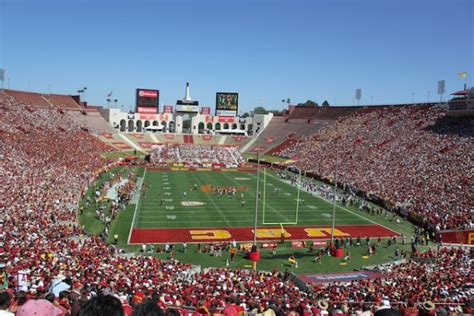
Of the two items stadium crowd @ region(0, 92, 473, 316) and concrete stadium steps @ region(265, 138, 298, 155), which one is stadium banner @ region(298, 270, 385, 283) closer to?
stadium crowd @ region(0, 92, 473, 316)

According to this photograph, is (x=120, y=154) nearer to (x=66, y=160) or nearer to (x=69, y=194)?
(x=66, y=160)

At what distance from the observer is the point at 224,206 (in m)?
32.5

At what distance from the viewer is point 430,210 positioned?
2962 centimetres

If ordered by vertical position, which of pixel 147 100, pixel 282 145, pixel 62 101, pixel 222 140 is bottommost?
pixel 282 145

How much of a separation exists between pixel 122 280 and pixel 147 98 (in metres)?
74.3

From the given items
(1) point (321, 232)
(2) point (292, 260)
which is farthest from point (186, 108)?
(2) point (292, 260)

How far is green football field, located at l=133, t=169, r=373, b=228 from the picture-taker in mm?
27938

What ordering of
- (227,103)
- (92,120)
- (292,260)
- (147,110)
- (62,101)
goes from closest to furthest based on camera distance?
(292,260)
(62,101)
(92,120)
(147,110)
(227,103)

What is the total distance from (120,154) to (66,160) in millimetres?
23299

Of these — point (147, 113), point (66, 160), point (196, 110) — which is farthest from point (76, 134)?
point (196, 110)

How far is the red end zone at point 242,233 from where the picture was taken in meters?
23.9

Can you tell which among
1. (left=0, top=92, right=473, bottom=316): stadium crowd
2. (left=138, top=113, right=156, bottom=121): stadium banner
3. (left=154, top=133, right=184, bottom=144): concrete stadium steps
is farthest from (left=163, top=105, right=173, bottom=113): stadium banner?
(left=0, top=92, right=473, bottom=316): stadium crowd

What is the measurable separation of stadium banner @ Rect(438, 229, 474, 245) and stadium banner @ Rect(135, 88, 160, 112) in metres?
67.1

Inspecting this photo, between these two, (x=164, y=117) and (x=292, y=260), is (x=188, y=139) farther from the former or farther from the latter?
(x=292, y=260)
